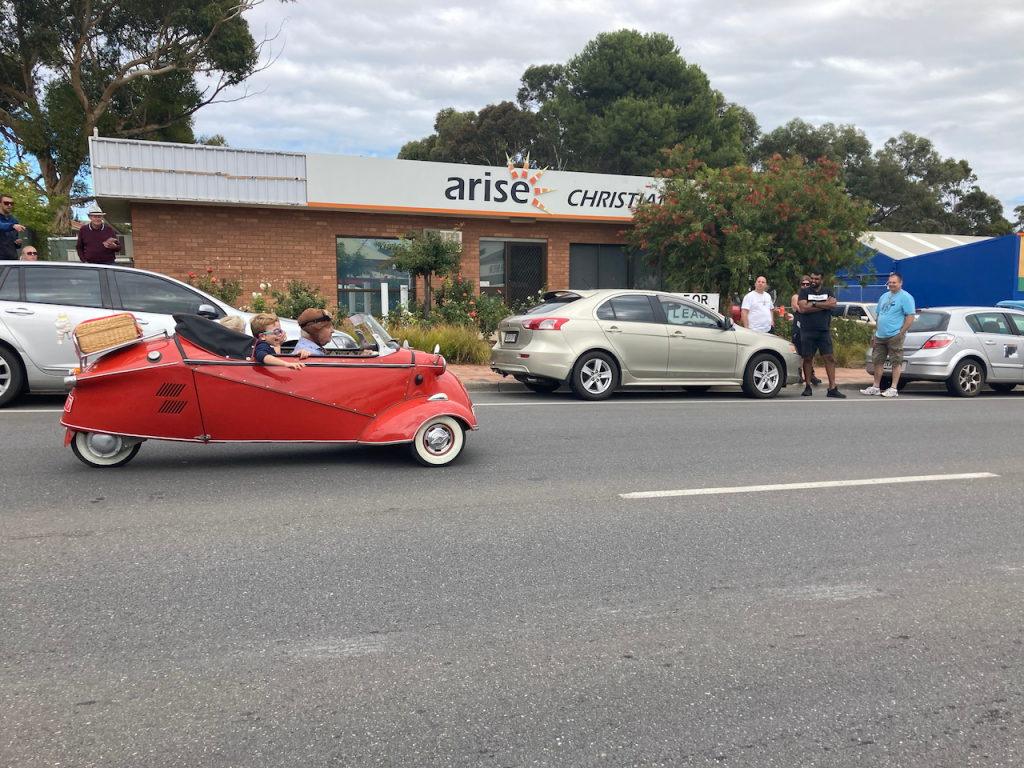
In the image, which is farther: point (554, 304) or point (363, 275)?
point (363, 275)

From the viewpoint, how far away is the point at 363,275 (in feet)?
62.7

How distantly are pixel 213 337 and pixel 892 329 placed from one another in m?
10.6

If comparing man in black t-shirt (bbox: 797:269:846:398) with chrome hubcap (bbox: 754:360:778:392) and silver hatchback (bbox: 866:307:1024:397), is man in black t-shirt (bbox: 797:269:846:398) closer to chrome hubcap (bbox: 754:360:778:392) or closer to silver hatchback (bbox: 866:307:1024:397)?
chrome hubcap (bbox: 754:360:778:392)

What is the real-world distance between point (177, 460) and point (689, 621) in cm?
478

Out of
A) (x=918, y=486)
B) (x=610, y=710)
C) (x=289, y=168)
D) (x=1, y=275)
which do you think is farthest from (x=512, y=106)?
(x=610, y=710)

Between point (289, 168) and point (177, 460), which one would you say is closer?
point (177, 460)

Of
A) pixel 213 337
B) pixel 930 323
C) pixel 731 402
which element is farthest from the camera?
pixel 930 323

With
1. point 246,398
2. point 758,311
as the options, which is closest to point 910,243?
point 758,311

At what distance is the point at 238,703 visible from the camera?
2926mm

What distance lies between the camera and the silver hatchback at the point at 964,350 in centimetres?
1320

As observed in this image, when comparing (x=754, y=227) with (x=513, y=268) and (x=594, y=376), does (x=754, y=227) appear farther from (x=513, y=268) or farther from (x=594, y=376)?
(x=594, y=376)

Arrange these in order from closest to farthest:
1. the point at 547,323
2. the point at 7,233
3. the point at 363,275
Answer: the point at 7,233, the point at 547,323, the point at 363,275

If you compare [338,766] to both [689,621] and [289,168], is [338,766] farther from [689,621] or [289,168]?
[289,168]

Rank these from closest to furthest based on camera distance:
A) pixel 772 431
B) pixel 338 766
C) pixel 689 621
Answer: pixel 338 766 < pixel 689 621 < pixel 772 431
